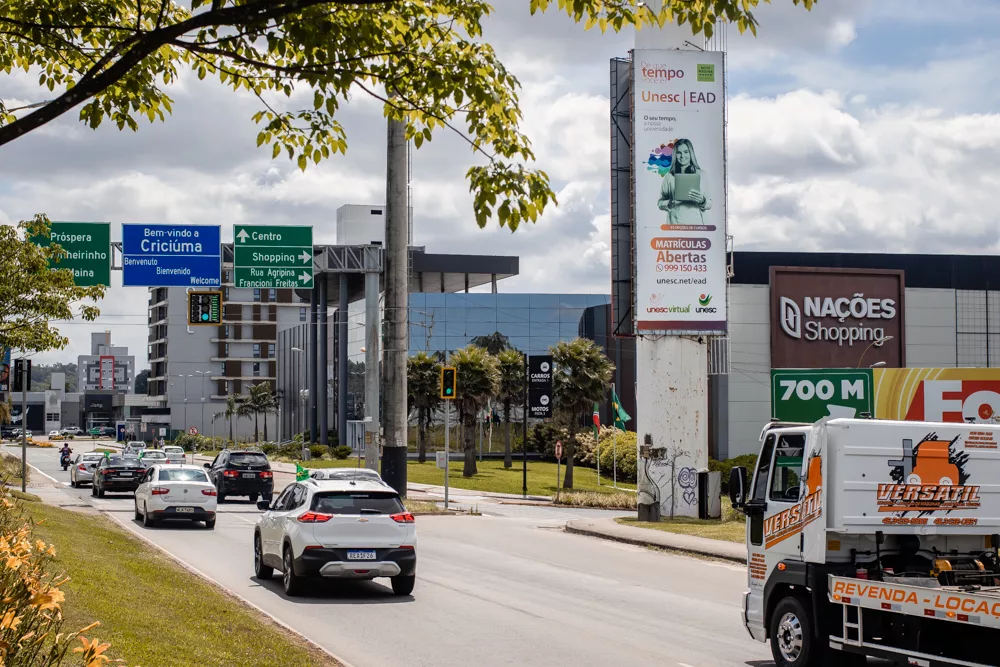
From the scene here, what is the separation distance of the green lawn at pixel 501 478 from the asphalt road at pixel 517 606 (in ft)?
107

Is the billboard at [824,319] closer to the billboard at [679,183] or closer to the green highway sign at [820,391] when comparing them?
the green highway sign at [820,391]

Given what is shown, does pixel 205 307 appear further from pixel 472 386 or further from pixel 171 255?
pixel 472 386

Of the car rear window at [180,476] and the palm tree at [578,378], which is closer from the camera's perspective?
the car rear window at [180,476]

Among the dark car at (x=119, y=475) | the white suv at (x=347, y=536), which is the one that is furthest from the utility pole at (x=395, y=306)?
the white suv at (x=347, y=536)

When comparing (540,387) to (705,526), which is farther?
(540,387)

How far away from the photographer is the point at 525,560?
23.1 metres

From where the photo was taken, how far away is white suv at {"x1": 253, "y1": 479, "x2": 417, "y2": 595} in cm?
1634

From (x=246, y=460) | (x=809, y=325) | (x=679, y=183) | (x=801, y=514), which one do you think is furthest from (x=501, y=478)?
(x=801, y=514)

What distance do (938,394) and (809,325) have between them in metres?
23.0

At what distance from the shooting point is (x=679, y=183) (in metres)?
39.3

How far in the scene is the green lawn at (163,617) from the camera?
1005 centimetres

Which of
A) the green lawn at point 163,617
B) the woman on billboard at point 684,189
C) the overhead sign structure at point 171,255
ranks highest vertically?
the woman on billboard at point 684,189

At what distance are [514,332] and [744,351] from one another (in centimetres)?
2988

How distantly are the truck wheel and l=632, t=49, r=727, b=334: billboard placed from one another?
27.7 meters
